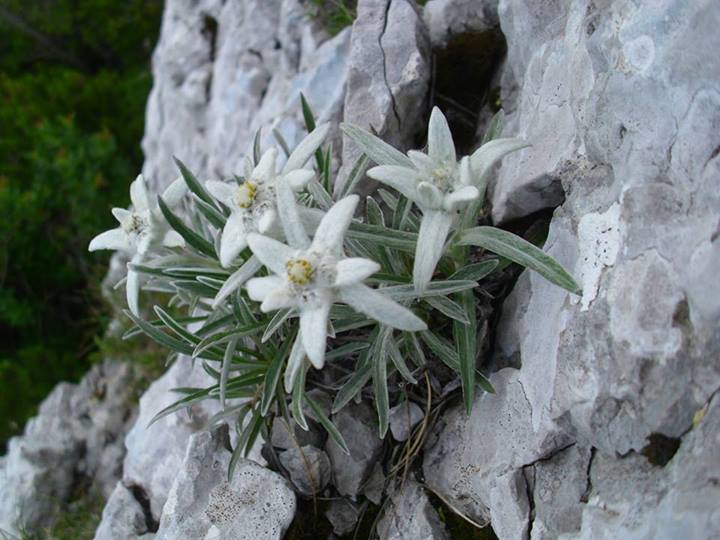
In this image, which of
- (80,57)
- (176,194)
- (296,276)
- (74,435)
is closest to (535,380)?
(296,276)

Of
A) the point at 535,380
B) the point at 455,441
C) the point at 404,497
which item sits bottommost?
the point at 404,497

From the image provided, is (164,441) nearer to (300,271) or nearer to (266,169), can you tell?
(266,169)

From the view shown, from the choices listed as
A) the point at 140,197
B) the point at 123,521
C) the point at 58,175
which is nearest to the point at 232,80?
the point at 58,175

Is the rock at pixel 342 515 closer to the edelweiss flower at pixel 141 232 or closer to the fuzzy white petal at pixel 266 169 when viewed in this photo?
the edelweiss flower at pixel 141 232

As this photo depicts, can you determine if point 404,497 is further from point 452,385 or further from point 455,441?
point 452,385

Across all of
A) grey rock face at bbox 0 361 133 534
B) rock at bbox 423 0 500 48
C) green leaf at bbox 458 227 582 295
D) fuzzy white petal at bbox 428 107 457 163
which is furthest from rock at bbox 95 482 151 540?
rock at bbox 423 0 500 48

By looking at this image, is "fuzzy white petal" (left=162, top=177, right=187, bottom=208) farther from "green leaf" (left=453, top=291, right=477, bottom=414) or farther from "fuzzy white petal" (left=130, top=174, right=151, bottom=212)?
"green leaf" (left=453, top=291, right=477, bottom=414)
